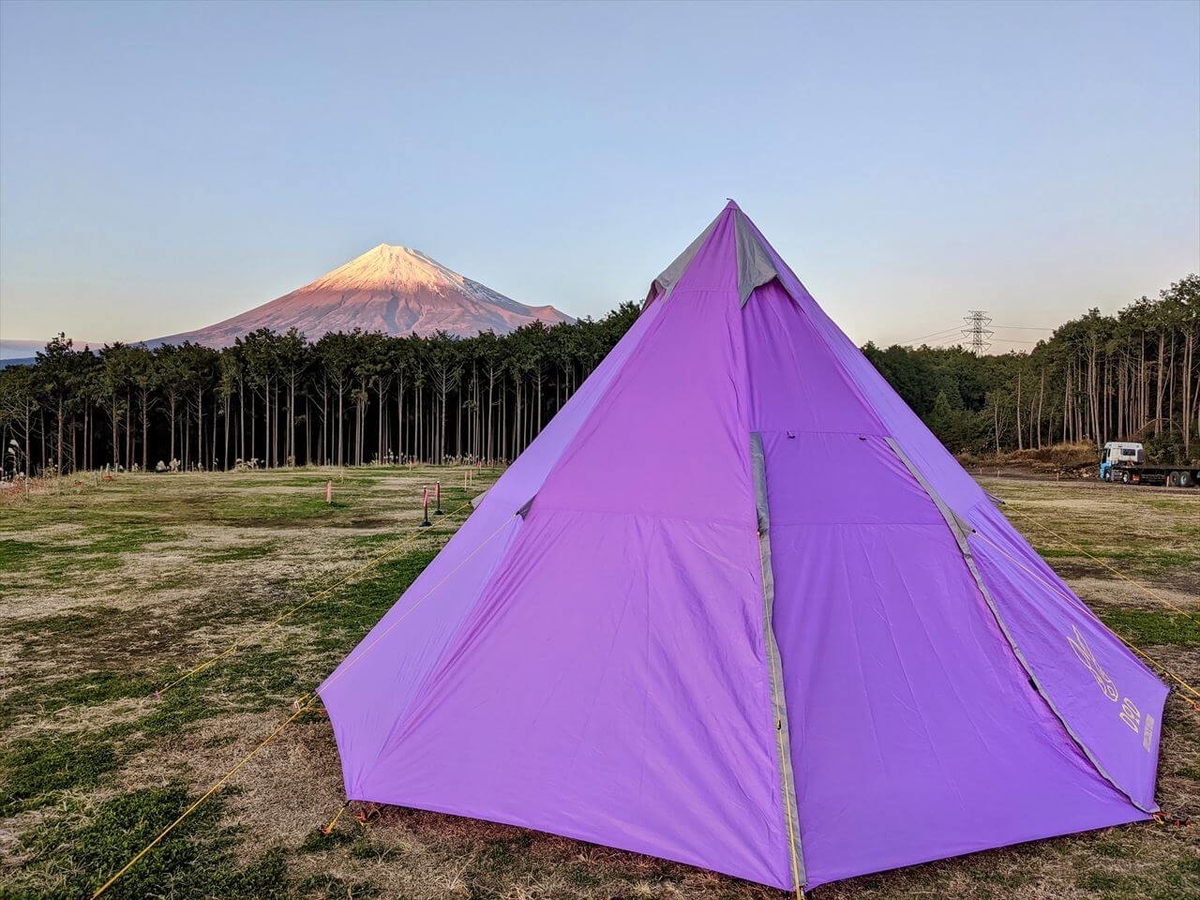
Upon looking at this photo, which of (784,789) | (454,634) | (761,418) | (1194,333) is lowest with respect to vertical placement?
(784,789)

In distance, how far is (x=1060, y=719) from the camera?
5109mm

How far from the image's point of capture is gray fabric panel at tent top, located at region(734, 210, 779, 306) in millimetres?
6098

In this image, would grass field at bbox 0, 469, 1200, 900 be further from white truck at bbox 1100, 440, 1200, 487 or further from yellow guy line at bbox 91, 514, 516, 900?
white truck at bbox 1100, 440, 1200, 487

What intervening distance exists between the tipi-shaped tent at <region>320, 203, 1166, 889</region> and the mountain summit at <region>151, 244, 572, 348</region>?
148 meters

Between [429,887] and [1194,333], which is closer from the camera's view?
[429,887]

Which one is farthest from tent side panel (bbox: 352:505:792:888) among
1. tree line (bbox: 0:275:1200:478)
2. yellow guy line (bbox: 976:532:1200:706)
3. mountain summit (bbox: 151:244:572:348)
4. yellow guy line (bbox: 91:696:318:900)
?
mountain summit (bbox: 151:244:572:348)

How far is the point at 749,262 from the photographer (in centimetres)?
627

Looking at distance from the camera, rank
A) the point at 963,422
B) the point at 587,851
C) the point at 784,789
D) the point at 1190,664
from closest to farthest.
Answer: the point at 784,789, the point at 587,851, the point at 1190,664, the point at 963,422

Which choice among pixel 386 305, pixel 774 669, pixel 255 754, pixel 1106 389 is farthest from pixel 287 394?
pixel 386 305

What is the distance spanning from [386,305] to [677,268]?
17676 centimetres

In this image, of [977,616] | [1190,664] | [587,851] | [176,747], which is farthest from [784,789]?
[1190,664]

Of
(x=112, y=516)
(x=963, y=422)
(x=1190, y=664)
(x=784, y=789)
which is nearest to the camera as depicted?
(x=784, y=789)

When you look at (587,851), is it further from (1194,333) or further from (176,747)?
(1194,333)

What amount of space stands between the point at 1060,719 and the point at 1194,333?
6950cm
